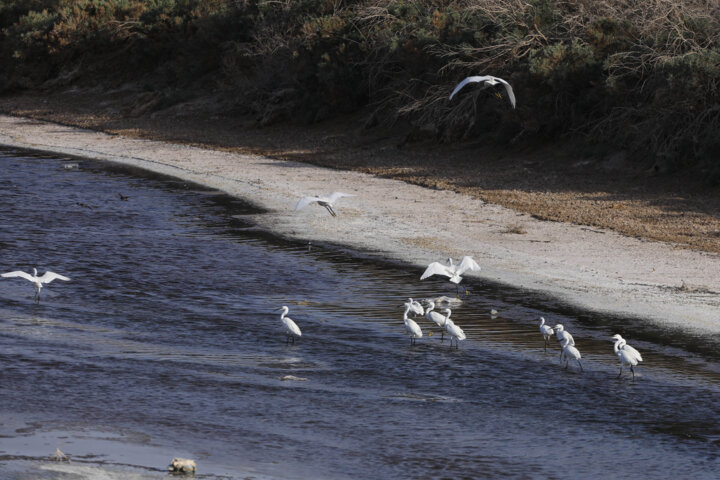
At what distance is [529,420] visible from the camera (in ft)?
32.4

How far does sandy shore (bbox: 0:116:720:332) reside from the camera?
14.4 meters

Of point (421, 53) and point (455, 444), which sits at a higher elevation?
point (421, 53)

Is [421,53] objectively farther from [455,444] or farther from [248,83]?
[455,444]

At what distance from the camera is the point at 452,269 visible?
14625mm

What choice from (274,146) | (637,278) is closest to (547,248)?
(637,278)

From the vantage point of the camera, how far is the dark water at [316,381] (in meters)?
8.75

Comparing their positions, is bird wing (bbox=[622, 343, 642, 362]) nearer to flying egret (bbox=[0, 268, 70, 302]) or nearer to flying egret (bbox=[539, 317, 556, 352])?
flying egret (bbox=[539, 317, 556, 352])

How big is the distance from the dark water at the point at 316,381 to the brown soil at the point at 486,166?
17.0 feet

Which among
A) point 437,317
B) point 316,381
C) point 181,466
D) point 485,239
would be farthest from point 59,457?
point 485,239

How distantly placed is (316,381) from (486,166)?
15.2 meters

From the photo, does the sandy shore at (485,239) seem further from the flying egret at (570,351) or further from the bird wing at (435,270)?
the flying egret at (570,351)

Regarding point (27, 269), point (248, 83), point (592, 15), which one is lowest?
point (27, 269)

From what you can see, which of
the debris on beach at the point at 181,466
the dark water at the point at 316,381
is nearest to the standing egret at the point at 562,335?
the dark water at the point at 316,381

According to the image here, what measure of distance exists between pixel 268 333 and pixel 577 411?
165 inches
